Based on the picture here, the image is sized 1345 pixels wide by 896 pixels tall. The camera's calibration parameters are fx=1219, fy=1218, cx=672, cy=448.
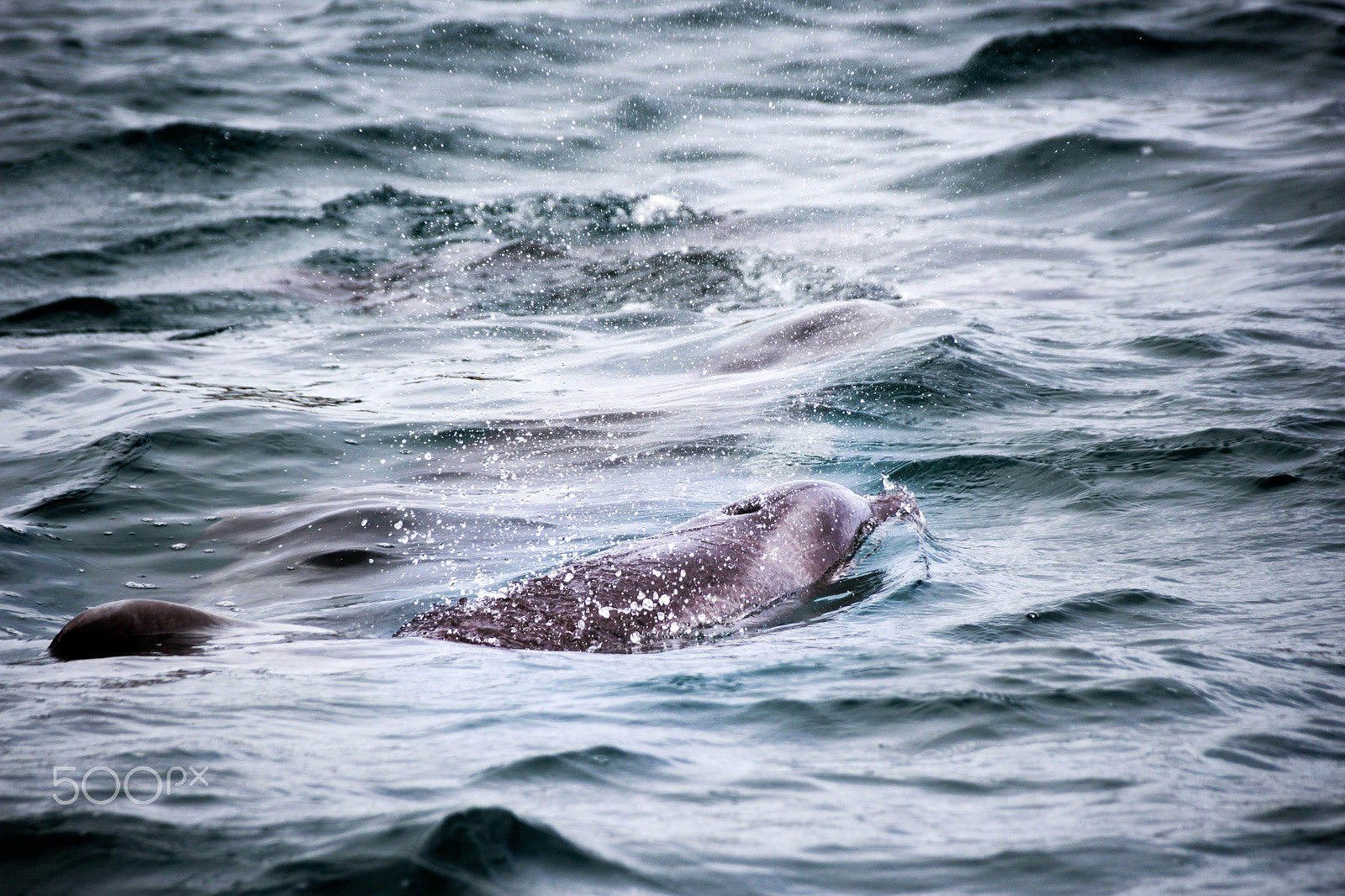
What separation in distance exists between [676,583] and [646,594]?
0.44ft

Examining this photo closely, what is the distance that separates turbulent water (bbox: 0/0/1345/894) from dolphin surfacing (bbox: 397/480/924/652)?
17 centimetres

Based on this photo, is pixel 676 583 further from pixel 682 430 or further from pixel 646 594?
pixel 682 430

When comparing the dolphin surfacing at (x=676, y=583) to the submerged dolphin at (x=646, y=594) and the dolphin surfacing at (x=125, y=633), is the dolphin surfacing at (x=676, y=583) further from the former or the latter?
the dolphin surfacing at (x=125, y=633)

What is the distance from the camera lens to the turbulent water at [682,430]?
2.64 m

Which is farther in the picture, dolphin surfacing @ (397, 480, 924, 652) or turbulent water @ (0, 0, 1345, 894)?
dolphin surfacing @ (397, 480, 924, 652)

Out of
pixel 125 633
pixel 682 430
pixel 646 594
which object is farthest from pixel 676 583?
pixel 682 430

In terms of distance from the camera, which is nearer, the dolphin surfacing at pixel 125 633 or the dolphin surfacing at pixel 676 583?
the dolphin surfacing at pixel 125 633

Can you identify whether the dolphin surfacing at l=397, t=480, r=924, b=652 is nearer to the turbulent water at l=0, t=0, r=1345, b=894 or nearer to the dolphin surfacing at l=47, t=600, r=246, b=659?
the turbulent water at l=0, t=0, r=1345, b=894

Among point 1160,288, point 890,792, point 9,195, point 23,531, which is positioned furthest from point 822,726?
point 9,195

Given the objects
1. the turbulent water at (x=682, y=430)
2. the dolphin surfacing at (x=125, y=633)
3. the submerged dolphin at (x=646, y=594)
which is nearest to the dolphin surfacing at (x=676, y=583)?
the submerged dolphin at (x=646, y=594)

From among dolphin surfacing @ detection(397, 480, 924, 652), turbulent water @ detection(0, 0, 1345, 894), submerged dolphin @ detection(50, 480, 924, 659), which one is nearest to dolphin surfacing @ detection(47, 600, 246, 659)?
submerged dolphin @ detection(50, 480, 924, 659)

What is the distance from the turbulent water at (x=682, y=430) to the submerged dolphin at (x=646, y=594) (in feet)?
0.55

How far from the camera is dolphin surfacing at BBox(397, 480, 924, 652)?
3.99m

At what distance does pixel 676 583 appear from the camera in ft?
13.9
